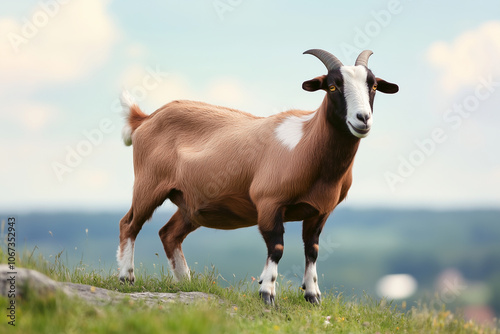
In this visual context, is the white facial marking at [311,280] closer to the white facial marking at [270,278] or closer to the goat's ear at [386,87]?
the white facial marking at [270,278]

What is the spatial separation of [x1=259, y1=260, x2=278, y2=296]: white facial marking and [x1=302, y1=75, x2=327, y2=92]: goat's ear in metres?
1.95

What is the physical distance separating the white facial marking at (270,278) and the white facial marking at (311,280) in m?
0.61

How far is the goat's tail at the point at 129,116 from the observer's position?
8.29 metres

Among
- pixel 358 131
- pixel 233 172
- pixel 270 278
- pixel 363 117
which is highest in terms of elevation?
pixel 363 117

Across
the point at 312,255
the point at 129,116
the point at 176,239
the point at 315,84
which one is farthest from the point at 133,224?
the point at 315,84

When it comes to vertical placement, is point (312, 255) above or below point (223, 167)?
below

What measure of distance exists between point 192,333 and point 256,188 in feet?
8.82

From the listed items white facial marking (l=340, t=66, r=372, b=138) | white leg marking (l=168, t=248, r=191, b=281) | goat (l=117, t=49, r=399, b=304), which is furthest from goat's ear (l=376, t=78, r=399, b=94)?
white leg marking (l=168, t=248, r=191, b=281)

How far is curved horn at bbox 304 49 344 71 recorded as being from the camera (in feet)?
19.6

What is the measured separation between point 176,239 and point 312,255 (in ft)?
7.09

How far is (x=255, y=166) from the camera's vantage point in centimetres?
652

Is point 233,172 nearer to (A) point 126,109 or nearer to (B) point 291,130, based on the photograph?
(B) point 291,130

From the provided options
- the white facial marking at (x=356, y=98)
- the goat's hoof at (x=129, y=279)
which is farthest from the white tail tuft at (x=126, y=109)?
the white facial marking at (x=356, y=98)

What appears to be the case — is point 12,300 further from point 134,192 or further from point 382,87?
point 382,87
